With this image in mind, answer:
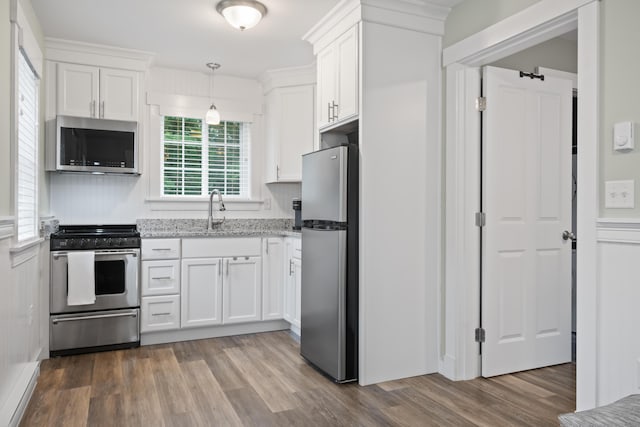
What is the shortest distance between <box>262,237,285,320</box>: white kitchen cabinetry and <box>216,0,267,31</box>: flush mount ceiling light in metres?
1.89

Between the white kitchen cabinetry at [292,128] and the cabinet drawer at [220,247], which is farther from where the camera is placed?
the white kitchen cabinetry at [292,128]

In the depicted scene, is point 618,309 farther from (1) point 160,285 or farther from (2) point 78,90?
(2) point 78,90

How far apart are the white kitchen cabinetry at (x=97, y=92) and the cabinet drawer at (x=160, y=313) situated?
159cm

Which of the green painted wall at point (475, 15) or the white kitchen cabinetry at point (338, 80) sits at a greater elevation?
the green painted wall at point (475, 15)

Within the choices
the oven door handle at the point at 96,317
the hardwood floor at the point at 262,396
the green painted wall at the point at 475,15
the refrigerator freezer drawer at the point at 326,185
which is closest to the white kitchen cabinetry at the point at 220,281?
the oven door handle at the point at 96,317

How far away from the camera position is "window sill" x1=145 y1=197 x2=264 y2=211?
14.5ft

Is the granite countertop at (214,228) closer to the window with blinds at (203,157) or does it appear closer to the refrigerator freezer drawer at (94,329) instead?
the window with blinds at (203,157)

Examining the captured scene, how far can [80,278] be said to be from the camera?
353cm

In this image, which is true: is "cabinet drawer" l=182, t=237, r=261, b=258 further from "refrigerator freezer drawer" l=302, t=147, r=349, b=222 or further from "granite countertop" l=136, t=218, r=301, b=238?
"refrigerator freezer drawer" l=302, t=147, r=349, b=222

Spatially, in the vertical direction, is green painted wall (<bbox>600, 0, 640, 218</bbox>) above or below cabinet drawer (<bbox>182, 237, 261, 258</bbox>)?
above

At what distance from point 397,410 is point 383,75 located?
202 cm

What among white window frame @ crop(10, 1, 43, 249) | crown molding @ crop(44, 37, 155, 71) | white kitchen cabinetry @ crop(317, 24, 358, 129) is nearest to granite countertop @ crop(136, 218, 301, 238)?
white window frame @ crop(10, 1, 43, 249)

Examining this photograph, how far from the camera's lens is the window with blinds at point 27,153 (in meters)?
2.94

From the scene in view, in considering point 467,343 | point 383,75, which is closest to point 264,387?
point 467,343
